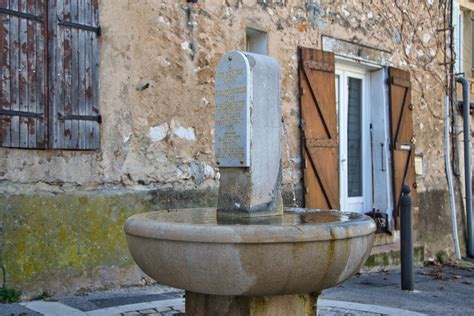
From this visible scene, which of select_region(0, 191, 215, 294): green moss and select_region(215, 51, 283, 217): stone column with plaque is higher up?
select_region(215, 51, 283, 217): stone column with plaque

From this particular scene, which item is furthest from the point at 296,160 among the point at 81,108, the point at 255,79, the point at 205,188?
the point at 255,79

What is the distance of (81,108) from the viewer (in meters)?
4.51

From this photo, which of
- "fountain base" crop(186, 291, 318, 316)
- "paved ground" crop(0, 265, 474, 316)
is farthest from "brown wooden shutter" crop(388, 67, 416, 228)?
"fountain base" crop(186, 291, 318, 316)

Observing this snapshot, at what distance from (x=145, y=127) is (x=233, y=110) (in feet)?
6.00

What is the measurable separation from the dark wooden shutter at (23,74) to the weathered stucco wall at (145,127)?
16cm

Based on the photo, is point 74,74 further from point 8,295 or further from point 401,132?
point 401,132

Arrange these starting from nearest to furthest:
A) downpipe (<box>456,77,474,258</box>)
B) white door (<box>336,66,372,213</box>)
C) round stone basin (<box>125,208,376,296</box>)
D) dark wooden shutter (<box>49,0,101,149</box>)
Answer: round stone basin (<box>125,208,376,296</box>) < dark wooden shutter (<box>49,0,101,149</box>) < white door (<box>336,66,372,213</box>) < downpipe (<box>456,77,474,258</box>)

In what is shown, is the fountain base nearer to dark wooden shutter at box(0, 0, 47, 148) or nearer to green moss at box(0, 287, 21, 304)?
green moss at box(0, 287, 21, 304)

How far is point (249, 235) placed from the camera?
2.41 m

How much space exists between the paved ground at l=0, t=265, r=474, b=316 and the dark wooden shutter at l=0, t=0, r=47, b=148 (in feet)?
3.88

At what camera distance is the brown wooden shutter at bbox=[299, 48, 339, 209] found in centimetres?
625

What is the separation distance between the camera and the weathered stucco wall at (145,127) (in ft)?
13.9

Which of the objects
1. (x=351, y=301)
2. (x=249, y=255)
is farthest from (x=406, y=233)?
(x=249, y=255)

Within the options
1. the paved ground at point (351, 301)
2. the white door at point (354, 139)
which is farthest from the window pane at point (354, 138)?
the paved ground at point (351, 301)
